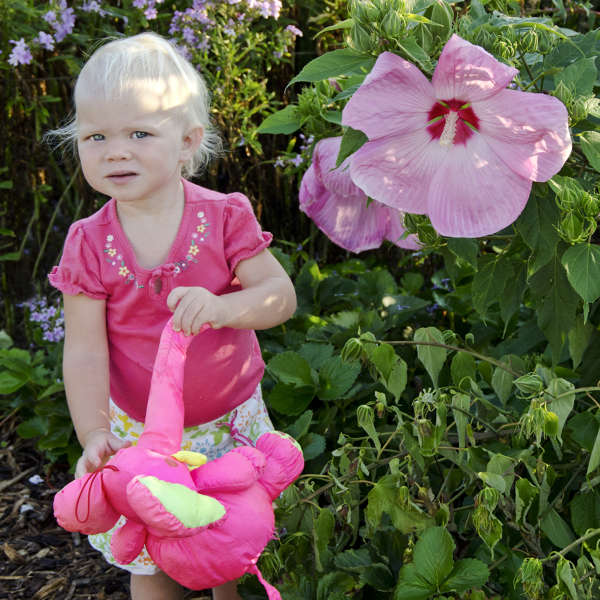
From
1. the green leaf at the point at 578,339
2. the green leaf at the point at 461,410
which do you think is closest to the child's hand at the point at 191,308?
the green leaf at the point at 461,410

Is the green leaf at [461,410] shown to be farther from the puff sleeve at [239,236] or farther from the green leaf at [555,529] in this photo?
the puff sleeve at [239,236]

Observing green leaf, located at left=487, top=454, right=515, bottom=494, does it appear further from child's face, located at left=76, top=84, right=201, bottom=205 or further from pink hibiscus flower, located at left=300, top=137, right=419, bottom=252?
child's face, located at left=76, top=84, right=201, bottom=205

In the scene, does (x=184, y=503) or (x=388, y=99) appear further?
(x=388, y=99)

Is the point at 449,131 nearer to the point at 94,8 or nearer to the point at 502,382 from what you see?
the point at 502,382

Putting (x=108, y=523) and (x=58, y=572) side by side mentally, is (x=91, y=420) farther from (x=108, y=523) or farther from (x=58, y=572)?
(x=58, y=572)

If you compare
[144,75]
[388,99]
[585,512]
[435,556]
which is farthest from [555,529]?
[144,75]

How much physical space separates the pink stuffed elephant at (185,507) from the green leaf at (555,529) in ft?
1.45

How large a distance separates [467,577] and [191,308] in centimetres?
56

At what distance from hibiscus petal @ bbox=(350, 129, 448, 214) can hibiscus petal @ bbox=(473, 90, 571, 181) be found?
3.8 inches

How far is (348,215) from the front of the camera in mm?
1669


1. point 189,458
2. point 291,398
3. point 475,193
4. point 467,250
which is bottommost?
point 291,398

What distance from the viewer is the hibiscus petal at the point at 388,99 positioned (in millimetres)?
1163

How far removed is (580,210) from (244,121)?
1579 mm

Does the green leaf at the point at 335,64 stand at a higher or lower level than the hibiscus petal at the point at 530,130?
higher
